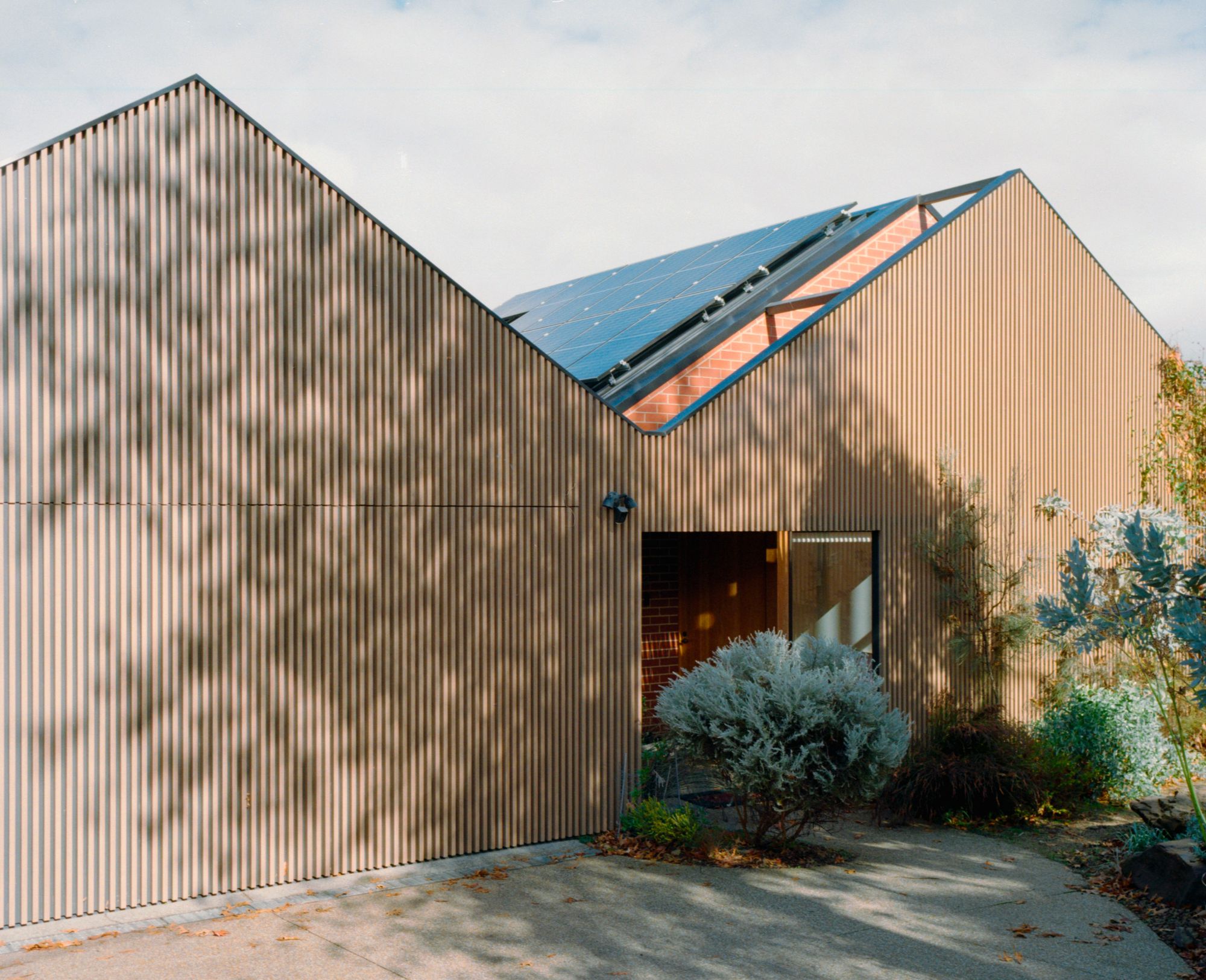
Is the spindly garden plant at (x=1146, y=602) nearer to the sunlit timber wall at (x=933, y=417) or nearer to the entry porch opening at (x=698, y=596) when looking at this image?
the sunlit timber wall at (x=933, y=417)

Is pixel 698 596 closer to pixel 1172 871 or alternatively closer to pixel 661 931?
pixel 1172 871

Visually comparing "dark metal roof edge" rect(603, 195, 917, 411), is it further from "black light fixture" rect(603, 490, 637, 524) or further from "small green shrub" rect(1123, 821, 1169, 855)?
"small green shrub" rect(1123, 821, 1169, 855)

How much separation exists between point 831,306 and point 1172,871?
5671mm

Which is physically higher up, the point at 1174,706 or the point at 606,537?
the point at 606,537

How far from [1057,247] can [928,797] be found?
6537 mm

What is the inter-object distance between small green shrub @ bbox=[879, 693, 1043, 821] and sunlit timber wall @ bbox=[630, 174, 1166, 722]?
0.71m

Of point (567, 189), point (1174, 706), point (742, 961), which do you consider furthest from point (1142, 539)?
point (567, 189)

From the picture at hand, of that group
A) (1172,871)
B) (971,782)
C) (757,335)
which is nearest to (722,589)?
(757,335)

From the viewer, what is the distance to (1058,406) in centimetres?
1233

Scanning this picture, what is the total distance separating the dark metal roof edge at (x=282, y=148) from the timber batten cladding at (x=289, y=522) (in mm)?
36

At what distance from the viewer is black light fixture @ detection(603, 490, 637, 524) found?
29.8ft

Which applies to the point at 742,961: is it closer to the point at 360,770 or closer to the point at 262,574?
the point at 360,770

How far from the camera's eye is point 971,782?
9.92m

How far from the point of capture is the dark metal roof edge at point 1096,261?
482 inches
